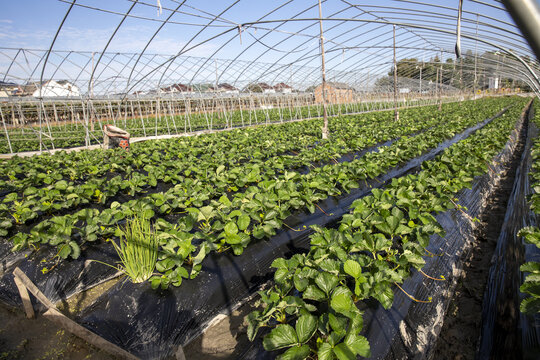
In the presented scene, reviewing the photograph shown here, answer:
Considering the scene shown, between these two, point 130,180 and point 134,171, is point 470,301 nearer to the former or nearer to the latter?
point 130,180

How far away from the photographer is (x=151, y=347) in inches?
78.8

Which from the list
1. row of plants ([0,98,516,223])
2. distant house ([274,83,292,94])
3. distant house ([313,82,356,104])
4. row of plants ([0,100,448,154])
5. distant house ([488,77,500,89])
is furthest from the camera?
distant house ([488,77,500,89])

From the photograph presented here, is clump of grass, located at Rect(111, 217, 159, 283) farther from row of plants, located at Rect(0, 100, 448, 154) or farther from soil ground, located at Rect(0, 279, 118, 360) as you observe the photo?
row of plants, located at Rect(0, 100, 448, 154)

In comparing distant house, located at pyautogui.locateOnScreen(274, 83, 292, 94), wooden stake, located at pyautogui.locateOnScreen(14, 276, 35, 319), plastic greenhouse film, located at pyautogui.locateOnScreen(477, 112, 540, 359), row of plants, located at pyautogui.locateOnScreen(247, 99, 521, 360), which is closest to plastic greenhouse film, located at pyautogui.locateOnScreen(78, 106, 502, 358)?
row of plants, located at pyautogui.locateOnScreen(247, 99, 521, 360)

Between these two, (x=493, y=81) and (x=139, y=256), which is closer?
(x=139, y=256)

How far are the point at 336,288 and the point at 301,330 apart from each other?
316mm

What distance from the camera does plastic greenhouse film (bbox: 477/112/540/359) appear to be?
185 cm

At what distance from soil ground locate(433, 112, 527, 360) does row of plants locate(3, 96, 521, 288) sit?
1.55 meters

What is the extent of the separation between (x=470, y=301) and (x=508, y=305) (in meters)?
0.35

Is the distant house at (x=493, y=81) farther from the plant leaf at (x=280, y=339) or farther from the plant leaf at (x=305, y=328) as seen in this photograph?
the plant leaf at (x=280, y=339)

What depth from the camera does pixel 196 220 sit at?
2.87m

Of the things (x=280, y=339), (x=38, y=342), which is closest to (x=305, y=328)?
(x=280, y=339)

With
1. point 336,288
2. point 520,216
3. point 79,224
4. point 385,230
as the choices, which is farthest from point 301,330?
point 520,216

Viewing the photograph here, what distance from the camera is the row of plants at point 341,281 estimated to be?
153 centimetres
